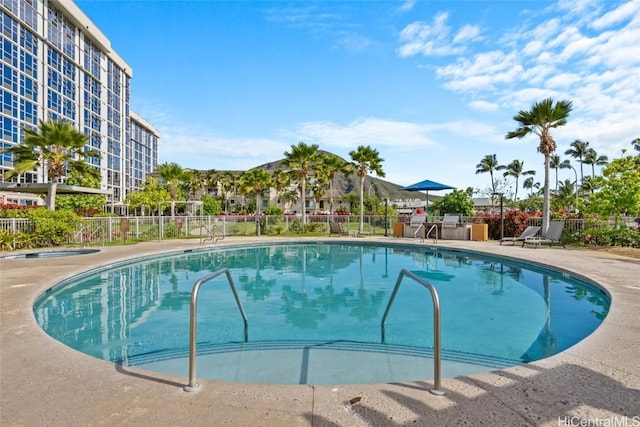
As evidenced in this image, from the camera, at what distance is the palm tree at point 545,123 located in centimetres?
1689

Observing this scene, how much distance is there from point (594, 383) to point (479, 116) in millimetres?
17934

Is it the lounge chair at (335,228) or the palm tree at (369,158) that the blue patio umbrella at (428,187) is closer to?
the lounge chair at (335,228)

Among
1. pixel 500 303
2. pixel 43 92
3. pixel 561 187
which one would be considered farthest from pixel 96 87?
pixel 561 187

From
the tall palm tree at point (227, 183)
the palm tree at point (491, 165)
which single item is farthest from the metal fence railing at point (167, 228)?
the palm tree at point (491, 165)

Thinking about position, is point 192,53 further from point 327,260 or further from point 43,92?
point 43,92

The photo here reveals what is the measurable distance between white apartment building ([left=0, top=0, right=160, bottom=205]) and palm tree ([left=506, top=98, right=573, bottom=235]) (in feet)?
91.5

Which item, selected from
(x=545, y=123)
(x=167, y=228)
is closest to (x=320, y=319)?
(x=167, y=228)

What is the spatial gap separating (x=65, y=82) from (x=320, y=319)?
52822 millimetres

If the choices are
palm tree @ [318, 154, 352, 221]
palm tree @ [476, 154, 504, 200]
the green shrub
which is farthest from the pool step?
palm tree @ [476, 154, 504, 200]

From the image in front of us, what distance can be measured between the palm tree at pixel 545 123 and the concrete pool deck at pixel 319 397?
1623 centimetres

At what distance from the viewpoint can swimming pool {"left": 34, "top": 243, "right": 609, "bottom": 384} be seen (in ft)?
14.7

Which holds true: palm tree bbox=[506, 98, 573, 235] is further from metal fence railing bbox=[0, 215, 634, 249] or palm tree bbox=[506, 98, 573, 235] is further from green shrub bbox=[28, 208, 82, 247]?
green shrub bbox=[28, 208, 82, 247]

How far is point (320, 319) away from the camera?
6531 millimetres

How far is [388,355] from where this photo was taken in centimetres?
478
